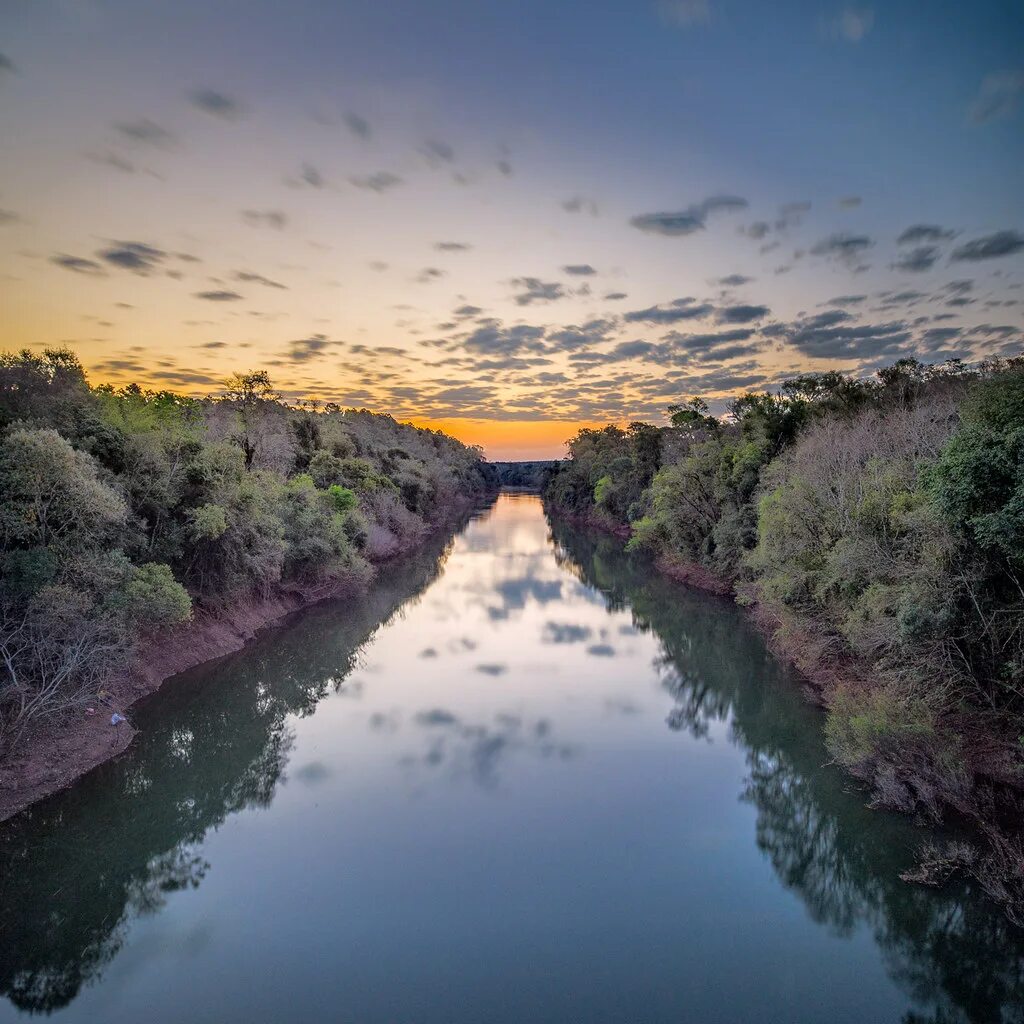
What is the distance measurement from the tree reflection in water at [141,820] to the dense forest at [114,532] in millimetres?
2209

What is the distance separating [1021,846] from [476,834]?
10262 millimetres

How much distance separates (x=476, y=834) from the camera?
1321 cm

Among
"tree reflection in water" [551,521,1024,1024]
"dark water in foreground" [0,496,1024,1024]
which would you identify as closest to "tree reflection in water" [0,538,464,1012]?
"dark water in foreground" [0,496,1024,1024]

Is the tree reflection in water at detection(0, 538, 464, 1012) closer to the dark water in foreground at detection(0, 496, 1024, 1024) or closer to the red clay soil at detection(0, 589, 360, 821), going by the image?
the dark water in foreground at detection(0, 496, 1024, 1024)

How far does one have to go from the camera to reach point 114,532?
1856cm

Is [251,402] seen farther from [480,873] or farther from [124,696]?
[480,873]

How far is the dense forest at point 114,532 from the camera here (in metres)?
14.6

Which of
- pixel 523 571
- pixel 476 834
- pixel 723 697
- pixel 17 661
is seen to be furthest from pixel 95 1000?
pixel 523 571

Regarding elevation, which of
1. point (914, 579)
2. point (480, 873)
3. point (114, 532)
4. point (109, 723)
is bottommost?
point (480, 873)

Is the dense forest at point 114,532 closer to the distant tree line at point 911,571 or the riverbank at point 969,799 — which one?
the riverbank at point 969,799

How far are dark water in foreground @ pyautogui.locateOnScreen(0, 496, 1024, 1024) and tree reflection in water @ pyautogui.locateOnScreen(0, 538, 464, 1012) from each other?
0.19 ft

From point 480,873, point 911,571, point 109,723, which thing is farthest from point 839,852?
point 109,723

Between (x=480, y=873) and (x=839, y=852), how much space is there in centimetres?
718

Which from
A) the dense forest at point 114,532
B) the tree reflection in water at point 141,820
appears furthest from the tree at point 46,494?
the tree reflection in water at point 141,820
